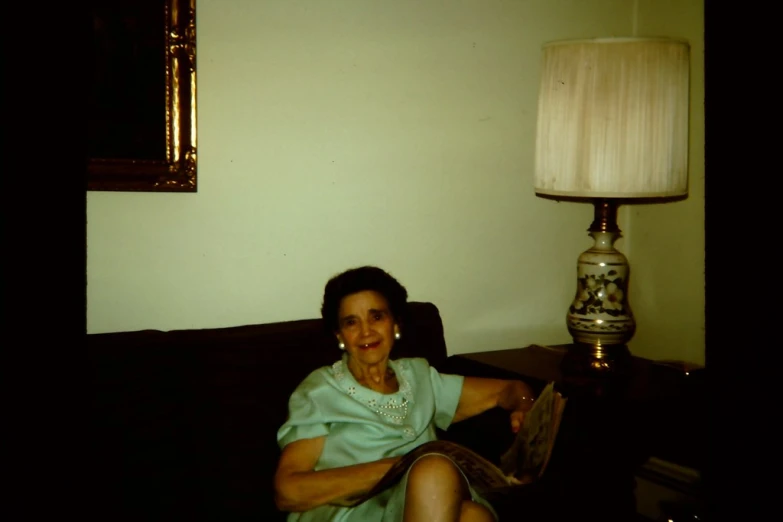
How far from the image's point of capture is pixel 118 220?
5.68 ft

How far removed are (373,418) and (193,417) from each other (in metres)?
0.38

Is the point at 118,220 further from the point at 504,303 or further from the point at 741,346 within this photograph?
the point at 741,346

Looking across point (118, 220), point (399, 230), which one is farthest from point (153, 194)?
point (399, 230)

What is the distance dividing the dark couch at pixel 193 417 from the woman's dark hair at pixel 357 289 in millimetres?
86

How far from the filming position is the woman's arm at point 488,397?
171 centimetres

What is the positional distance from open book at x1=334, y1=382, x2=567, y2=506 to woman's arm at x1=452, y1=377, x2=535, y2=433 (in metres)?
0.22

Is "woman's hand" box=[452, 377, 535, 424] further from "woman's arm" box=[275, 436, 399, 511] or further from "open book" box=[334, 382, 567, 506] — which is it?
"woman's arm" box=[275, 436, 399, 511]

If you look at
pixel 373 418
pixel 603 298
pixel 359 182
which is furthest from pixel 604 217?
pixel 373 418

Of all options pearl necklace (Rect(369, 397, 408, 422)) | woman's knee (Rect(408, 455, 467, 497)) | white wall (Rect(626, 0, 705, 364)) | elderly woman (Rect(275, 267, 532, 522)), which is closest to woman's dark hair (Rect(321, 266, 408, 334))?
elderly woman (Rect(275, 267, 532, 522))

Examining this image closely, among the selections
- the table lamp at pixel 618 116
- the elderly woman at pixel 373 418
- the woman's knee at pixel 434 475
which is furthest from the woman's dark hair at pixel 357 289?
the table lamp at pixel 618 116

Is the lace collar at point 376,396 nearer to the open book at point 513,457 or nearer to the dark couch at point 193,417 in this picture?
the dark couch at point 193,417

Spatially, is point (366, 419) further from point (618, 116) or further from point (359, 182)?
point (618, 116)

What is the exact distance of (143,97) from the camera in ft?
5.58

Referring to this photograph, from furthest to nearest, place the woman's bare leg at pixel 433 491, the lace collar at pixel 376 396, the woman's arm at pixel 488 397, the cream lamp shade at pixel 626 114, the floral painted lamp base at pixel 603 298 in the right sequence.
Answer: the floral painted lamp base at pixel 603 298, the cream lamp shade at pixel 626 114, the woman's arm at pixel 488 397, the lace collar at pixel 376 396, the woman's bare leg at pixel 433 491
